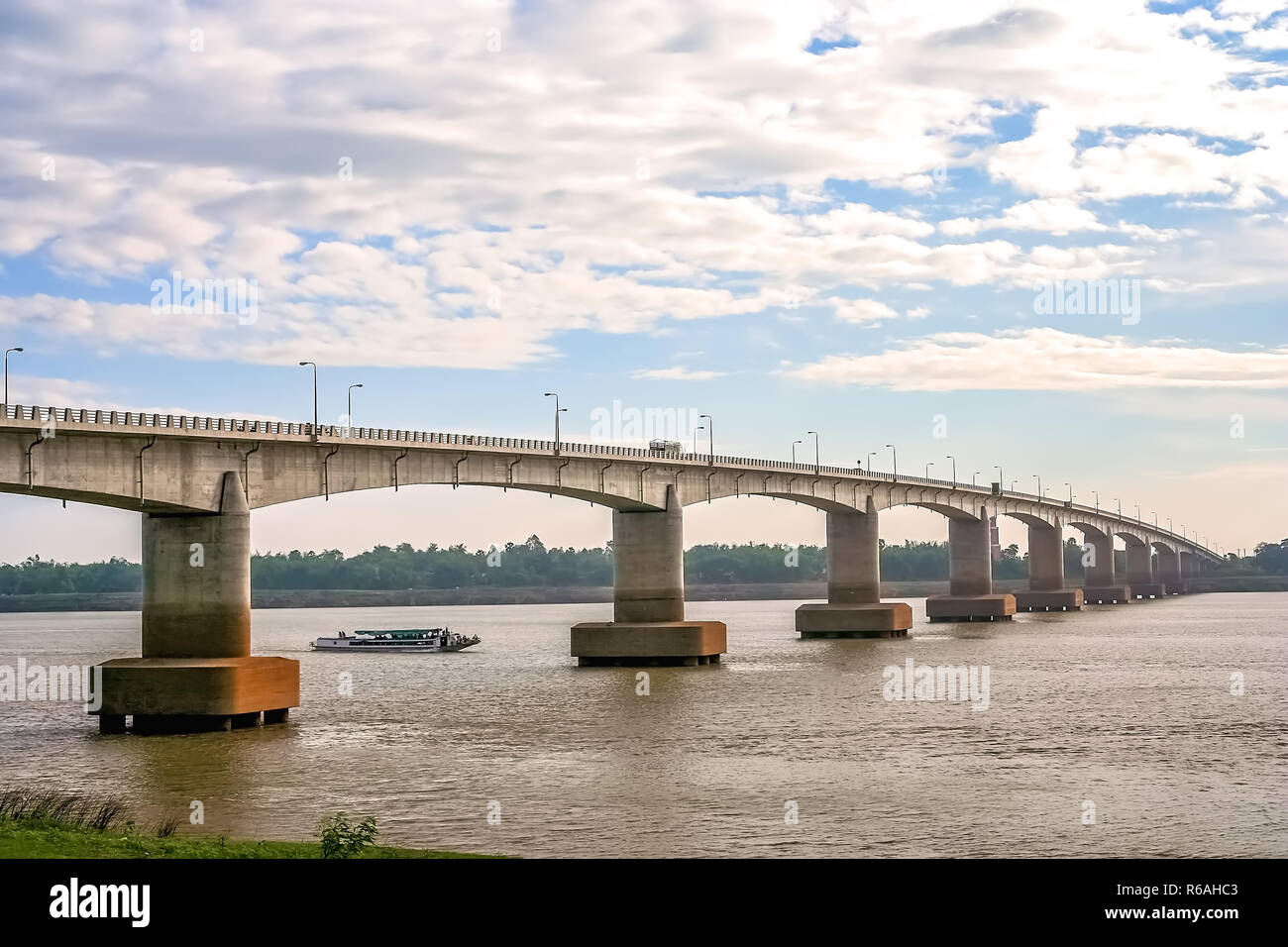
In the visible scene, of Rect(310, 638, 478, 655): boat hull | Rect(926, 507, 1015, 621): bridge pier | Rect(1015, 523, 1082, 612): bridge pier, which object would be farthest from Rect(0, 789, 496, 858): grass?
Rect(1015, 523, 1082, 612): bridge pier

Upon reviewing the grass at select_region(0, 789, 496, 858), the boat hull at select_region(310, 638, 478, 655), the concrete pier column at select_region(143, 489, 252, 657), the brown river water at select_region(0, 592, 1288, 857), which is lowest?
the boat hull at select_region(310, 638, 478, 655)

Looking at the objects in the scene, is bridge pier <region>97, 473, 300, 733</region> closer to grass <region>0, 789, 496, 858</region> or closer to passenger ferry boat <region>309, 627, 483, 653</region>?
grass <region>0, 789, 496, 858</region>

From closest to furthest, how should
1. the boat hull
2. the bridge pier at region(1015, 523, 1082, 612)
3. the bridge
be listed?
the bridge, the boat hull, the bridge pier at region(1015, 523, 1082, 612)

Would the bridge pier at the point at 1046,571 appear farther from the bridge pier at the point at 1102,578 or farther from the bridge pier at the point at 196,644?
the bridge pier at the point at 196,644

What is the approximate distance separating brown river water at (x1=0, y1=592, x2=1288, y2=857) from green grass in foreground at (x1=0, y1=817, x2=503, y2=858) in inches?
134

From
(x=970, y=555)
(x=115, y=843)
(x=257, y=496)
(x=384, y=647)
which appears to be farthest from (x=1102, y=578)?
(x=115, y=843)

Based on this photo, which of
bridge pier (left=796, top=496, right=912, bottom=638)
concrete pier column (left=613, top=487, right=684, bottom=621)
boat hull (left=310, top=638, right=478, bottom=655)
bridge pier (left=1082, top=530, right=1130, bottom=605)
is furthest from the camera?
bridge pier (left=1082, top=530, right=1130, bottom=605)

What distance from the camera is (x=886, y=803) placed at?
32469 mm

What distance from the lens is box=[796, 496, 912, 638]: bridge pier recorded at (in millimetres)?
106812

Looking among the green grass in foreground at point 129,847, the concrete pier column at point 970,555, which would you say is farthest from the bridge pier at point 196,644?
A: the concrete pier column at point 970,555

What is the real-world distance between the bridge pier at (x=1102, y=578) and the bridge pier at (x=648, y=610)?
4859 inches

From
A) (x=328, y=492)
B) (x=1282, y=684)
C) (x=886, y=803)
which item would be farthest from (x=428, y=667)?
(x=886, y=803)
